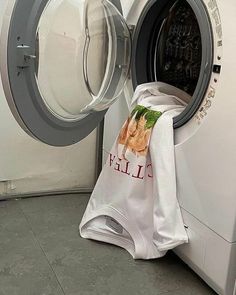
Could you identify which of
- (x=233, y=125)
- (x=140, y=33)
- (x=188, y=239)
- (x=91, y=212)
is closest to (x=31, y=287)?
(x=91, y=212)

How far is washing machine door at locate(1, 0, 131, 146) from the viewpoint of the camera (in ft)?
3.67

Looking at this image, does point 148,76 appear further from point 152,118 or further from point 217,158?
point 217,158

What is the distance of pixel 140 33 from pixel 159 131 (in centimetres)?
38

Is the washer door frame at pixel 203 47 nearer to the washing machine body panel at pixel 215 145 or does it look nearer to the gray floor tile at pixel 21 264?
the washing machine body panel at pixel 215 145

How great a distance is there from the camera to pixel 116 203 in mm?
1396

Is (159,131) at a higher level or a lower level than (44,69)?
lower

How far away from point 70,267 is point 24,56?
657 millimetres

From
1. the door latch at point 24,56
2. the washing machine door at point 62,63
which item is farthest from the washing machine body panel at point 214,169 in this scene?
the door latch at point 24,56

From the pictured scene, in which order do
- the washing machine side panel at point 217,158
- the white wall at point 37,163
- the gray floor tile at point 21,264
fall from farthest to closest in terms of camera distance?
the white wall at point 37,163 → the gray floor tile at point 21,264 → the washing machine side panel at point 217,158

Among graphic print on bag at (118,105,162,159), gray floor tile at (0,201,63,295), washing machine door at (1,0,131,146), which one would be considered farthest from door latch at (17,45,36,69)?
gray floor tile at (0,201,63,295)

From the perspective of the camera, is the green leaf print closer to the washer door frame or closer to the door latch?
the washer door frame

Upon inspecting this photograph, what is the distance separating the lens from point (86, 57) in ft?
4.50

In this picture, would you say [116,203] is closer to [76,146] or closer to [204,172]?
[204,172]

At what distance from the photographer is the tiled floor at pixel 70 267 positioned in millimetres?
1216
